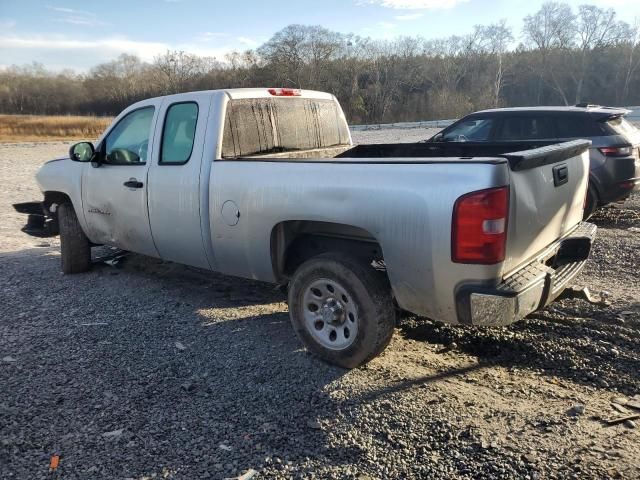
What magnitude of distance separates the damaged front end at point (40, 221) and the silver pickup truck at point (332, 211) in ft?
3.30

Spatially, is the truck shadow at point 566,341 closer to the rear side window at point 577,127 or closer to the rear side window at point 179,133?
the rear side window at point 179,133

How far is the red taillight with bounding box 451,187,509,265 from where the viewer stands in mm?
2854

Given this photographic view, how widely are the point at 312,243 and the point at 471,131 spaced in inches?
225

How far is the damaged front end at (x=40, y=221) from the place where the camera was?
662cm

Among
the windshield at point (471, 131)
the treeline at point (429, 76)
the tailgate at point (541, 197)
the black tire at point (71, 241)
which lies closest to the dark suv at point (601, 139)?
the windshield at point (471, 131)

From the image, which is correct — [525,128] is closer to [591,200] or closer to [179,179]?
[591,200]

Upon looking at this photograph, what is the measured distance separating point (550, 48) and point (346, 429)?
80.2 metres

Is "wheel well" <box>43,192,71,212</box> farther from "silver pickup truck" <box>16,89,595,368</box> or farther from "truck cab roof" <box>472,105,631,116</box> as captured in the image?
"truck cab roof" <box>472,105,631,116</box>

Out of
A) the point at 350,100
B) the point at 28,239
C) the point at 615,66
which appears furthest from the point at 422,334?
the point at 615,66

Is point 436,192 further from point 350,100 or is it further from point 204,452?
point 350,100

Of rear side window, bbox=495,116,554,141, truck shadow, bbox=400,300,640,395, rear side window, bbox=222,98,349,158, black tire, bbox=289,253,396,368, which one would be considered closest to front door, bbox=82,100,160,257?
rear side window, bbox=222,98,349,158

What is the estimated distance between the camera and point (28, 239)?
27.4ft

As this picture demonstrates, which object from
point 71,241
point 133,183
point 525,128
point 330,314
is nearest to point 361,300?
point 330,314

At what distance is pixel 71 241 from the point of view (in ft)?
20.0
